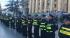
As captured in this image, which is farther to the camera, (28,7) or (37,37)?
(28,7)

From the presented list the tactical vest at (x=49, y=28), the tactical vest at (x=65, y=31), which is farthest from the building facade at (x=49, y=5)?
the tactical vest at (x=65, y=31)

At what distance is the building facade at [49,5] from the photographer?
19328 millimetres

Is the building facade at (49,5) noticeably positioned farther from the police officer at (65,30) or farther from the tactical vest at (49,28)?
the police officer at (65,30)

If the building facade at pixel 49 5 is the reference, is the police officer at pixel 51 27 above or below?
below

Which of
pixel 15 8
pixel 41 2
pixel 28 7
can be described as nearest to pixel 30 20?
pixel 41 2

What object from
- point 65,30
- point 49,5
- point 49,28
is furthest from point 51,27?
point 49,5

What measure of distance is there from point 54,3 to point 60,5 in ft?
8.23

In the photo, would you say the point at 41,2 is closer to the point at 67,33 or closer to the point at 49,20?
the point at 49,20

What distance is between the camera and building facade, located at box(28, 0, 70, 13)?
1933 cm

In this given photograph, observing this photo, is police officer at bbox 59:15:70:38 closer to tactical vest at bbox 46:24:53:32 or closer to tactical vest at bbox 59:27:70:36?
tactical vest at bbox 59:27:70:36

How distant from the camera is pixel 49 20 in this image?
7.06 metres

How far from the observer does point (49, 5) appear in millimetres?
25969

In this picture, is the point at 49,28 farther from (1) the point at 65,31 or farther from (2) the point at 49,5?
(2) the point at 49,5

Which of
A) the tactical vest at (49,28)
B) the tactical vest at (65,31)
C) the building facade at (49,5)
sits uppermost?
the building facade at (49,5)
